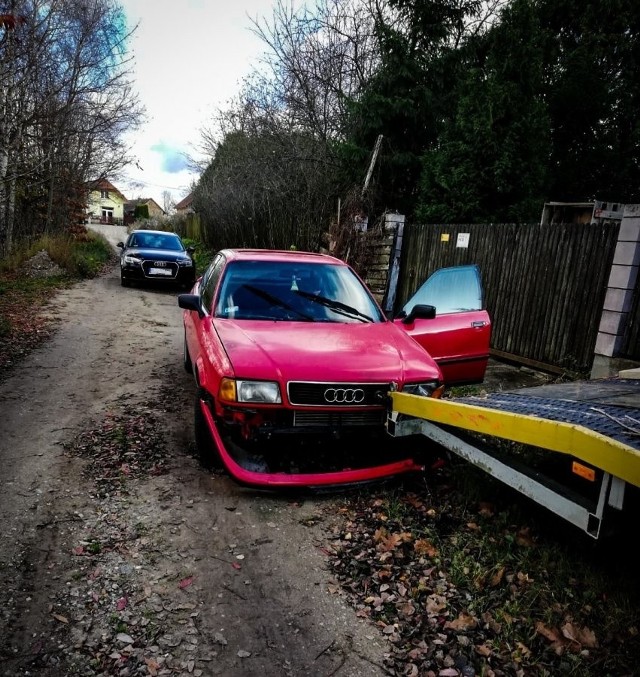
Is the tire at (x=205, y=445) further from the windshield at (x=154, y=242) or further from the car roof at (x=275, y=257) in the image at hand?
the windshield at (x=154, y=242)

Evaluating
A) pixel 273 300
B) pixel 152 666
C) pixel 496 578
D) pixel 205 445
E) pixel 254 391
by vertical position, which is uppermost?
pixel 273 300

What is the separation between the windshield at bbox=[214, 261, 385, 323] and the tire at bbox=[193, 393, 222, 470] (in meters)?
0.99

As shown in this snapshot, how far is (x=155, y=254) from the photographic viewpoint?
532 inches

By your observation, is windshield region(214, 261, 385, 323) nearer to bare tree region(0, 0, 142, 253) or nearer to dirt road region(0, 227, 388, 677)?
dirt road region(0, 227, 388, 677)

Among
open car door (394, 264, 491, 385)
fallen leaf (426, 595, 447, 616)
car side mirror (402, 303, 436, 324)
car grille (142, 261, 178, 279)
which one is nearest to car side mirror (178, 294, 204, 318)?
open car door (394, 264, 491, 385)

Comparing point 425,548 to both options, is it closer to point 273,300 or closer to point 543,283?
point 273,300

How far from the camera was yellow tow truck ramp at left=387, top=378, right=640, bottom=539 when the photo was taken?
1.96 meters

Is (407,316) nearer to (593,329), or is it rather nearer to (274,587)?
(274,587)

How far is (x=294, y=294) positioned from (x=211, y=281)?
109 centimetres

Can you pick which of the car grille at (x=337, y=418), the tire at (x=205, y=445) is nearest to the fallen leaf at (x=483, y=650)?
the car grille at (x=337, y=418)

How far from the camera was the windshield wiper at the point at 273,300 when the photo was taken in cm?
434

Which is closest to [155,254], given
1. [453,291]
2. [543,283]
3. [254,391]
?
[543,283]

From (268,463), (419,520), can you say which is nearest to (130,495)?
(268,463)

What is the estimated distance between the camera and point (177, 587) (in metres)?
2.54
